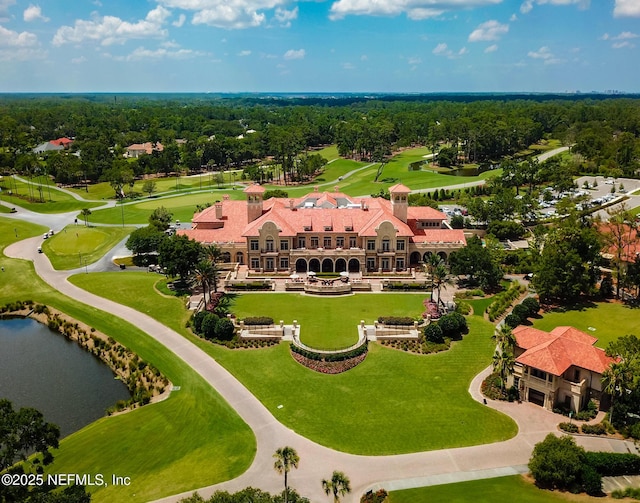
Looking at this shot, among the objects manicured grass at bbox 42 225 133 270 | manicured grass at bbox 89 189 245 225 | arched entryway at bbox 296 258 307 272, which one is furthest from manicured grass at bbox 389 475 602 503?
manicured grass at bbox 89 189 245 225

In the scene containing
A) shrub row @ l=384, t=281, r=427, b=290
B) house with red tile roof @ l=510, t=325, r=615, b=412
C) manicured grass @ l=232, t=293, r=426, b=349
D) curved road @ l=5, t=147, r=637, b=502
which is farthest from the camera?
shrub row @ l=384, t=281, r=427, b=290

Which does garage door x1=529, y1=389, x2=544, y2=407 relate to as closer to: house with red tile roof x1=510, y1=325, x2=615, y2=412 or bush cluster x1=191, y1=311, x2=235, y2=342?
house with red tile roof x1=510, y1=325, x2=615, y2=412

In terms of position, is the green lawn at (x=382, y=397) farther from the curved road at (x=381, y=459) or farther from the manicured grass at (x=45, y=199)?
the manicured grass at (x=45, y=199)

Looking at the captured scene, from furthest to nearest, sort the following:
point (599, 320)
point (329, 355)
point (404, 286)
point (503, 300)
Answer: point (404, 286)
point (503, 300)
point (599, 320)
point (329, 355)

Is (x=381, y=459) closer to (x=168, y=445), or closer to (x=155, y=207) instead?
(x=168, y=445)

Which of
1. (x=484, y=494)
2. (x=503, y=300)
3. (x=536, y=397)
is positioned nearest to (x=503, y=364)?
(x=536, y=397)

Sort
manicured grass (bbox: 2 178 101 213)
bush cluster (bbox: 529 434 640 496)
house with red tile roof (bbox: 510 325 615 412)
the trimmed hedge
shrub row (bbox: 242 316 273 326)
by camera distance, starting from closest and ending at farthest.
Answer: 1. bush cluster (bbox: 529 434 640 496)
2. the trimmed hedge
3. house with red tile roof (bbox: 510 325 615 412)
4. shrub row (bbox: 242 316 273 326)
5. manicured grass (bbox: 2 178 101 213)
